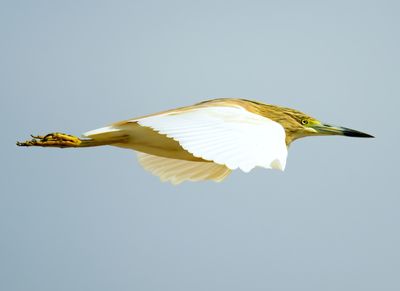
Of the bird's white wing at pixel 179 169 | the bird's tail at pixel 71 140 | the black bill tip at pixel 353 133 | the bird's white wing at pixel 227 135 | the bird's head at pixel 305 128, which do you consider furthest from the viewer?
the bird's white wing at pixel 179 169

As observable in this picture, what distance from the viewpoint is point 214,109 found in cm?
802

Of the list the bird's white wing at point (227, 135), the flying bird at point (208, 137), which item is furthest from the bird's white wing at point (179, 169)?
the bird's white wing at point (227, 135)

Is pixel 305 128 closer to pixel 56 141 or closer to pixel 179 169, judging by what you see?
pixel 179 169

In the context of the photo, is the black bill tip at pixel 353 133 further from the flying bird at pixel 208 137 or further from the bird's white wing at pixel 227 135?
the bird's white wing at pixel 227 135

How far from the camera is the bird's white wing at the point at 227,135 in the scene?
23.1 ft

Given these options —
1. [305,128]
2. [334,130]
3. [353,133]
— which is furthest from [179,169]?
[353,133]

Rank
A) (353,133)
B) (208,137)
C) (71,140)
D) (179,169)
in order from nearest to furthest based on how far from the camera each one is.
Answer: (208,137)
(71,140)
(353,133)
(179,169)

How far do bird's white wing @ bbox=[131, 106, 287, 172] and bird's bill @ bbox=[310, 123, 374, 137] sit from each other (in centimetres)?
173

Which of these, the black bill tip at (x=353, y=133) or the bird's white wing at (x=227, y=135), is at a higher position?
the black bill tip at (x=353, y=133)

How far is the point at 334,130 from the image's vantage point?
963 centimetres

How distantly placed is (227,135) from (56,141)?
2.07 m

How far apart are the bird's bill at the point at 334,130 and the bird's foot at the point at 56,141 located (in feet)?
7.74

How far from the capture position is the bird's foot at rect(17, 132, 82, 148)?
8773 mm

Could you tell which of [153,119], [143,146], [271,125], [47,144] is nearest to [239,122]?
[271,125]
